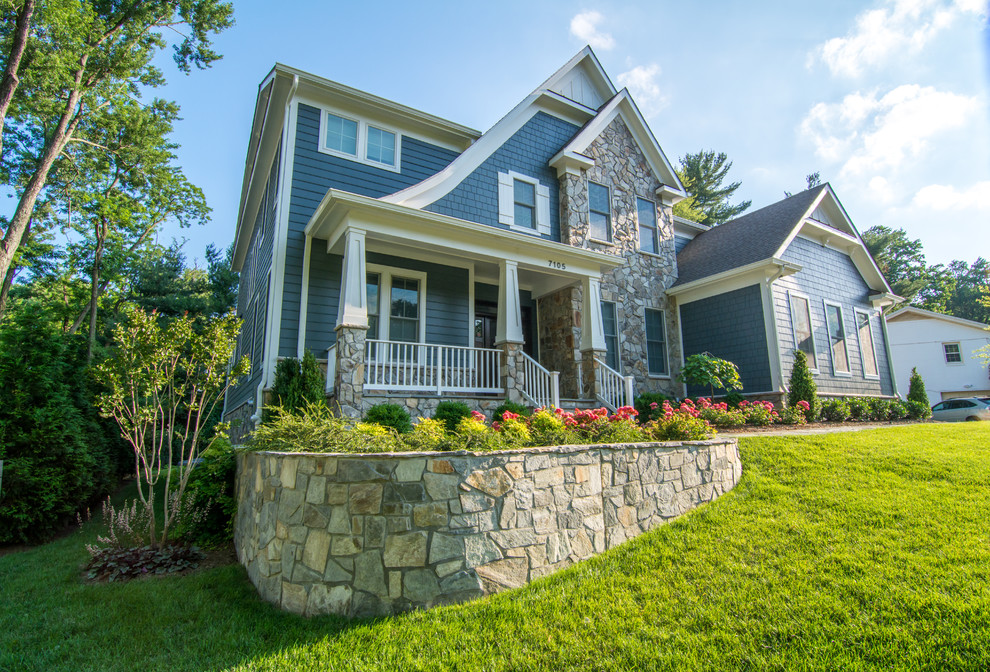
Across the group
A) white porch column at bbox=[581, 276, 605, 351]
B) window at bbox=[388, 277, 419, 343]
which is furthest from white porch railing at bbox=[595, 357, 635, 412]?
window at bbox=[388, 277, 419, 343]

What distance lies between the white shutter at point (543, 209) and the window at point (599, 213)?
1.20 meters

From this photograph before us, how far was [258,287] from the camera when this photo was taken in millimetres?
10867

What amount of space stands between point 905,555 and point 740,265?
346 inches

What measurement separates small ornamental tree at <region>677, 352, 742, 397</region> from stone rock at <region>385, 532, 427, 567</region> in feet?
27.7

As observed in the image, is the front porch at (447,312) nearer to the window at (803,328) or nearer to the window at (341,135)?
Result: the window at (341,135)

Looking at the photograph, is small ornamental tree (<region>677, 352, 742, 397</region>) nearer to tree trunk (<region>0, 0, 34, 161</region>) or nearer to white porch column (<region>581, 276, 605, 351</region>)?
white porch column (<region>581, 276, 605, 351</region>)

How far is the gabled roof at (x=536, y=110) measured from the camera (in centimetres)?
954

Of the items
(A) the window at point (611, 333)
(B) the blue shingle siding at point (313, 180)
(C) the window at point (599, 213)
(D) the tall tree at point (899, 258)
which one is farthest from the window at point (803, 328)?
(D) the tall tree at point (899, 258)

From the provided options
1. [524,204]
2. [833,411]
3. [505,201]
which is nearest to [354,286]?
[505,201]

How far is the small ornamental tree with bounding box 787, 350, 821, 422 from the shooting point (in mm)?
10695

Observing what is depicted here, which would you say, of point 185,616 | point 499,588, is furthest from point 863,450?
point 185,616

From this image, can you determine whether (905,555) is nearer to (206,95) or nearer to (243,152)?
(206,95)

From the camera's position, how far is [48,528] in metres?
6.50

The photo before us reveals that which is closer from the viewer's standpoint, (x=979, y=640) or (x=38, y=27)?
(x=979, y=640)
